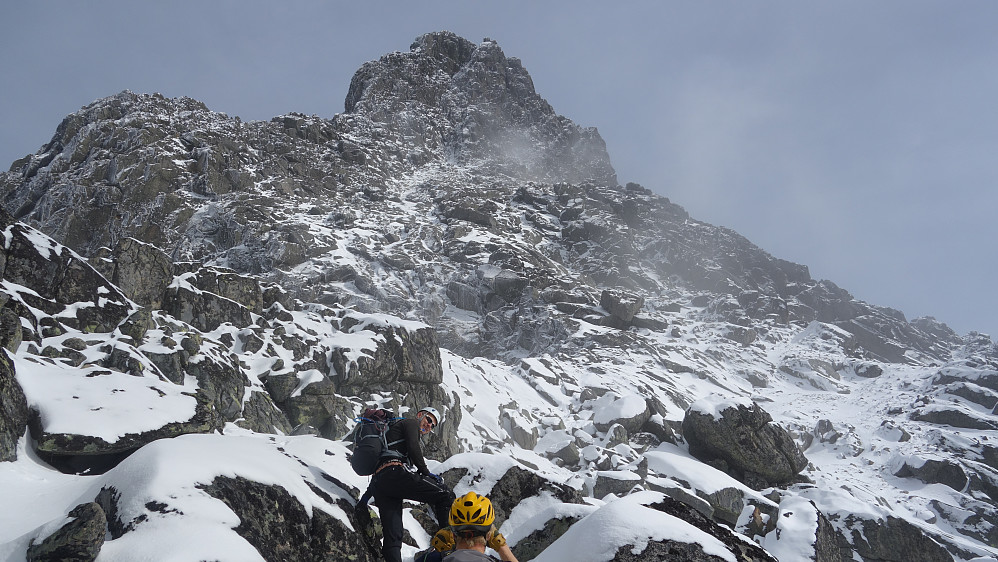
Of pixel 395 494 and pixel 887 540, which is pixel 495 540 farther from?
pixel 887 540

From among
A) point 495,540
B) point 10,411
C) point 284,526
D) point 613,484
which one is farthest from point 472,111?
point 495,540

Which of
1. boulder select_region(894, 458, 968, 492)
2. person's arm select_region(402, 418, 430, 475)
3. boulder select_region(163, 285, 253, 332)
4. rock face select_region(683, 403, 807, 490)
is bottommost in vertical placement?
person's arm select_region(402, 418, 430, 475)

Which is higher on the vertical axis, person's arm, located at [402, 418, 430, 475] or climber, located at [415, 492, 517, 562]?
person's arm, located at [402, 418, 430, 475]

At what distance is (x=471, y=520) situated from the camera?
4.67 m

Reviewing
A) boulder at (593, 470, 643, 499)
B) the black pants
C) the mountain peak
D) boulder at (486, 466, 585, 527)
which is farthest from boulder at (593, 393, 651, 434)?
the mountain peak

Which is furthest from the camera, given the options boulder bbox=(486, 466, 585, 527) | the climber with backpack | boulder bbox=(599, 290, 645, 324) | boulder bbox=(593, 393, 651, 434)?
boulder bbox=(599, 290, 645, 324)

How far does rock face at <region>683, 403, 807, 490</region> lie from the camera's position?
95.8 ft

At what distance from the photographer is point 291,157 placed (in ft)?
360

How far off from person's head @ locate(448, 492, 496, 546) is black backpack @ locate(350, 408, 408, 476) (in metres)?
2.55

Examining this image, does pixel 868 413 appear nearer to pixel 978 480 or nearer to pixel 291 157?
pixel 978 480

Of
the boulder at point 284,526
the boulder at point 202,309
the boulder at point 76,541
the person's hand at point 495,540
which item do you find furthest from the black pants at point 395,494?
the boulder at point 202,309

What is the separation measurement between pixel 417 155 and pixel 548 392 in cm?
11289

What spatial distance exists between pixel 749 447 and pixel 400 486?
1119 inches

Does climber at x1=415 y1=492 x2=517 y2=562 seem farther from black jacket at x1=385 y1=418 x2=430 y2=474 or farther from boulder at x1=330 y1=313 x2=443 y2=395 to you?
boulder at x1=330 y1=313 x2=443 y2=395
